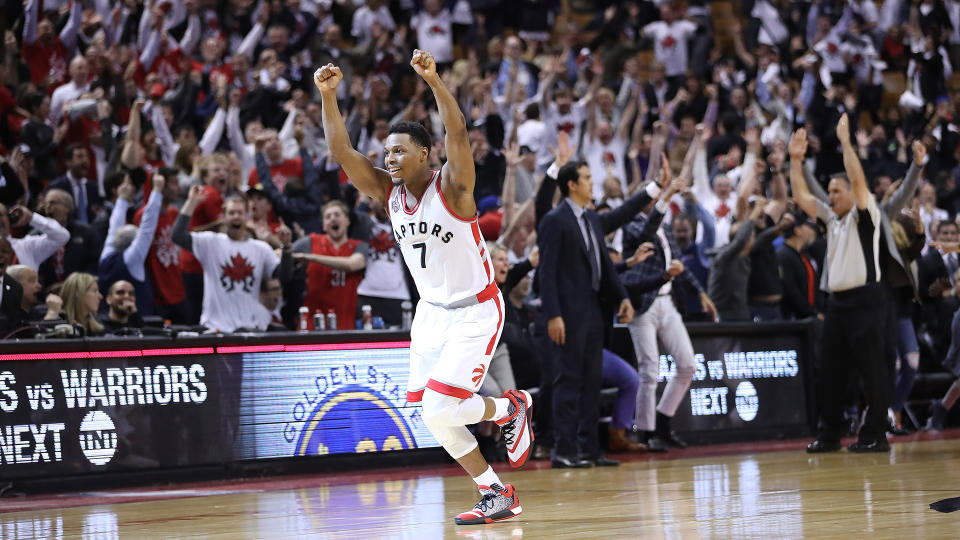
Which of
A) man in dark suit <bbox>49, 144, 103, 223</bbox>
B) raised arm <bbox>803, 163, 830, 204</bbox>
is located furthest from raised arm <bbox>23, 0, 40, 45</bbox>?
raised arm <bbox>803, 163, 830, 204</bbox>

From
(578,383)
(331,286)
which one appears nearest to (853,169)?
(578,383)

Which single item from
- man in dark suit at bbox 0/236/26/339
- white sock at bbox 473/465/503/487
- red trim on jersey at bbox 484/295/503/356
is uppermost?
man in dark suit at bbox 0/236/26/339

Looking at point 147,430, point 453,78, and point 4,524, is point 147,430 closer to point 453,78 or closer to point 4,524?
point 4,524

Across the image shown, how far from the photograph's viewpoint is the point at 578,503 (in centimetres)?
761

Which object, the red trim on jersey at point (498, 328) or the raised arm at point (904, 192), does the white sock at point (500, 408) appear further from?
the raised arm at point (904, 192)

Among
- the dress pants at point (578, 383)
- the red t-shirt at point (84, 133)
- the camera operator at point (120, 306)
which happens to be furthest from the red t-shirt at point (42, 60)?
the dress pants at point (578, 383)

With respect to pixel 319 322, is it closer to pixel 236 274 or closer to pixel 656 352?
pixel 236 274

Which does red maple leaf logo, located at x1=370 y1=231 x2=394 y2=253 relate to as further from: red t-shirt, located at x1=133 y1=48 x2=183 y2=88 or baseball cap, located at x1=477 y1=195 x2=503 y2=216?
red t-shirt, located at x1=133 y1=48 x2=183 y2=88

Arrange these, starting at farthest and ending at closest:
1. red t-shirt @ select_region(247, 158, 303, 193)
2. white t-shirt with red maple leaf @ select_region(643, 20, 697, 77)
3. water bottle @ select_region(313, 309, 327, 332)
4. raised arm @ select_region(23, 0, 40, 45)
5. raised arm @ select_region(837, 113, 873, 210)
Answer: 1. white t-shirt with red maple leaf @ select_region(643, 20, 697, 77)
2. raised arm @ select_region(23, 0, 40, 45)
3. red t-shirt @ select_region(247, 158, 303, 193)
4. water bottle @ select_region(313, 309, 327, 332)
5. raised arm @ select_region(837, 113, 873, 210)

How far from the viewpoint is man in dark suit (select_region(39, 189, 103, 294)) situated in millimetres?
11922

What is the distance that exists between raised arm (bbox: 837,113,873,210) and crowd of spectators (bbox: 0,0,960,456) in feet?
2.01

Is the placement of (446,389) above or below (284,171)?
below

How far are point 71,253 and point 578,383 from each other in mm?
5168

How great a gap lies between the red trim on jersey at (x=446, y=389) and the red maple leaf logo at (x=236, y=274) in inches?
189
